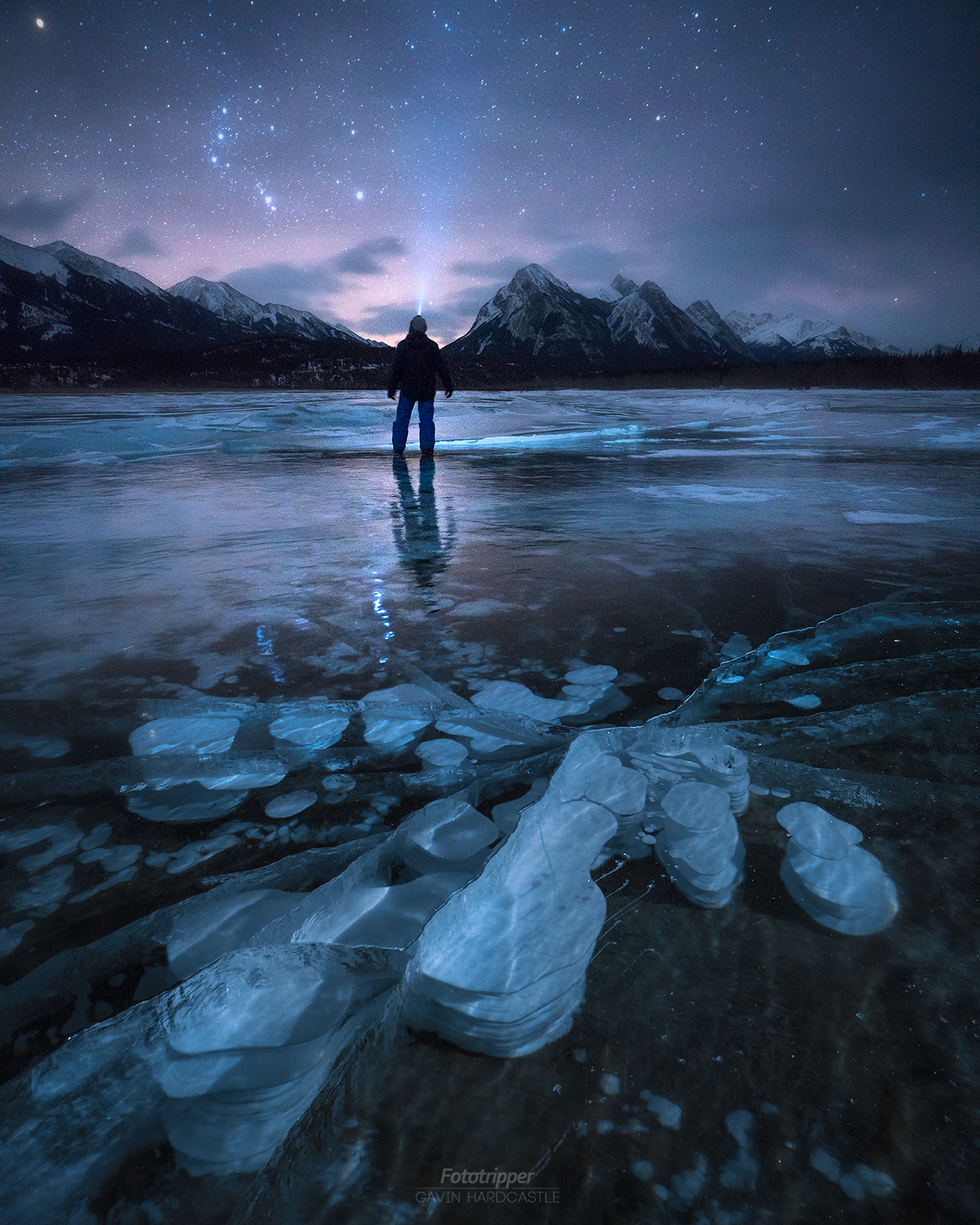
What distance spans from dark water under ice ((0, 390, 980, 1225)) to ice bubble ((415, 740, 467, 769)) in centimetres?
7

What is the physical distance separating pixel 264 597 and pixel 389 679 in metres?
0.92

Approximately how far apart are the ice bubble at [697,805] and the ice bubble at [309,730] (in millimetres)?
770

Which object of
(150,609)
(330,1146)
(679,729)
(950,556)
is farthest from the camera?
(950,556)

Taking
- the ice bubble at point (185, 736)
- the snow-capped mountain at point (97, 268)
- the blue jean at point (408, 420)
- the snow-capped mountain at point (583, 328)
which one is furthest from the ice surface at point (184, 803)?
the snow-capped mountain at point (97, 268)

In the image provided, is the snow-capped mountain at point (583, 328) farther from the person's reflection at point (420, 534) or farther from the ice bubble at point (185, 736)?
the ice bubble at point (185, 736)

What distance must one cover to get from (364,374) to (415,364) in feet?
115

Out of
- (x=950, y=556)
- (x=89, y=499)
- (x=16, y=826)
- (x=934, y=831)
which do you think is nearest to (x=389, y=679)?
(x=16, y=826)

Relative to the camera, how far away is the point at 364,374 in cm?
3894

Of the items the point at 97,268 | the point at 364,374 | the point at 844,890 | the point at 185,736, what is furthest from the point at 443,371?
the point at 97,268

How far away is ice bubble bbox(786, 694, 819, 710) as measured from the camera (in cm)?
154

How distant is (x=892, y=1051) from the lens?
0.69 metres

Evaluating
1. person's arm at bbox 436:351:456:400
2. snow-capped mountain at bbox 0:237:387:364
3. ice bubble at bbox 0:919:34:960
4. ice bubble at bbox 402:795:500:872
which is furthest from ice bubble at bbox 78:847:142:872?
snow-capped mountain at bbox 0:237:387:364

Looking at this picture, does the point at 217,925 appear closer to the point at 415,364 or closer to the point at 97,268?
the point at 415,364

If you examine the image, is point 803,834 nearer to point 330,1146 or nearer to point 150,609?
point 330,1146
